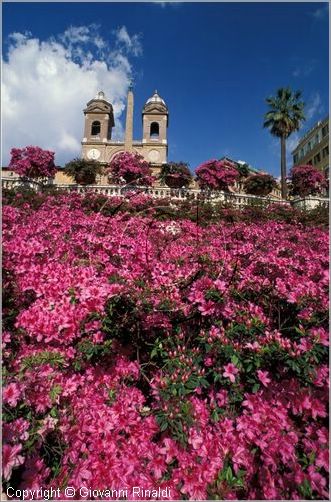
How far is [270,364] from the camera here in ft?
7.30

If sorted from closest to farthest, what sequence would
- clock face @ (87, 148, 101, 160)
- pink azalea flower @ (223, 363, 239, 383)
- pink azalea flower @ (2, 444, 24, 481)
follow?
pink azalea flower @ (2, 444, 24, 481) < pink azalea flower @ (223, 363, 239, 383) < clock face @ (87, 148, 101, 160)

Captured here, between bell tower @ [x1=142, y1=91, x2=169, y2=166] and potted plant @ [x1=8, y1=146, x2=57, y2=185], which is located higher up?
bell tower @ [x1=142, y1=91, x2=169, y2=166]

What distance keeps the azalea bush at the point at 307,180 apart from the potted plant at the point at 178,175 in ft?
34.1

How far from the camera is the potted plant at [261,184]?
28044 mm

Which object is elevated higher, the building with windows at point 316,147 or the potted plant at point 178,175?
the building with windows at point 316,147

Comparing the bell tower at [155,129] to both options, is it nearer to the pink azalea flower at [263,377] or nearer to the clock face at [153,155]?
the clock face at [153,155]

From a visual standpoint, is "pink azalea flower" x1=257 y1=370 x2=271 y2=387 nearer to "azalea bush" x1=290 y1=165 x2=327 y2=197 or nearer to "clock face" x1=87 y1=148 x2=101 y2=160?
"azalea bush" x1=290 y1=165 x2=327 y2=197

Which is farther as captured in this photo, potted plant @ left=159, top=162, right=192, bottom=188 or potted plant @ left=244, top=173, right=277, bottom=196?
potted plant @ left=244, top=173, right=277, bottom=196

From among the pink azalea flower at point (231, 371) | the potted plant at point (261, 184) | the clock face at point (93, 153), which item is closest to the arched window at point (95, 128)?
the clock face at point (93, 153)

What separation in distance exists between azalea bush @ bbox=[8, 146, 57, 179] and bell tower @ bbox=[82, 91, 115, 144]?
2328cm

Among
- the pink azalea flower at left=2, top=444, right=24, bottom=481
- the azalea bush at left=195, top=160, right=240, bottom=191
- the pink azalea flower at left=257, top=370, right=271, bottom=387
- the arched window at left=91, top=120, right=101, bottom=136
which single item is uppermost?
the arched window at left=91, top=120, right=101, bottom=136

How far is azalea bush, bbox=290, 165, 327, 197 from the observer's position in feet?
92.8

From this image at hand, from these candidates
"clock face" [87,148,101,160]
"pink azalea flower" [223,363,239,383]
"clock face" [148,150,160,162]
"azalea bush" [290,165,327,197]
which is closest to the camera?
"pink azalea flower" [223,363,239,383]

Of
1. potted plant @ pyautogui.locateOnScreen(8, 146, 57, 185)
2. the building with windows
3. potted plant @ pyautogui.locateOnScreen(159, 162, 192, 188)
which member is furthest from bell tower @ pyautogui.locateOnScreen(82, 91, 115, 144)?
the building with windows
